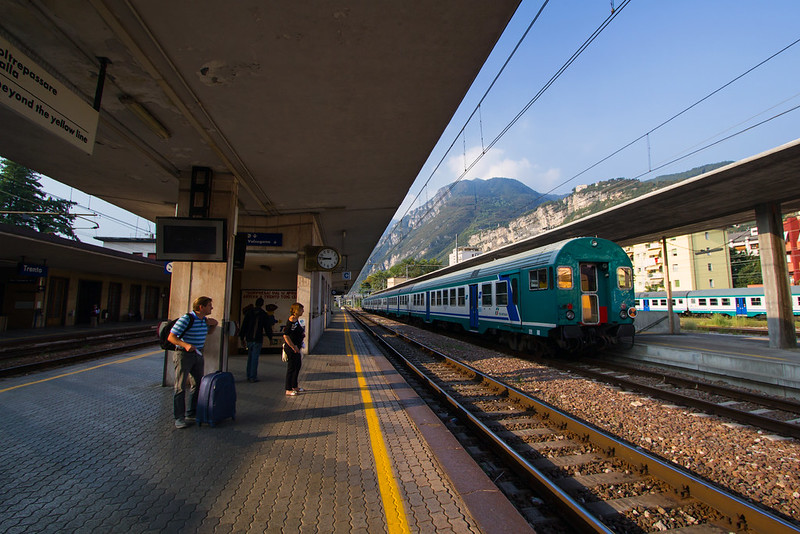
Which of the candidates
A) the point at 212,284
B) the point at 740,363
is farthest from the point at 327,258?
the point at 740,363

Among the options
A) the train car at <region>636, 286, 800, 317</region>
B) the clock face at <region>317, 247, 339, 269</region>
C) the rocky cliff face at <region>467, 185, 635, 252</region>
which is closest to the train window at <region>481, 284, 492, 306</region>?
the rocky cliff face at <region>467, 185, 635, 252</region>

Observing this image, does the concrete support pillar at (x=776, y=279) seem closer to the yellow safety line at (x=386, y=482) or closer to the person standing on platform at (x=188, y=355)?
the yellow safety line at (x=386, y=482)

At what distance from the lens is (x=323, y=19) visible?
3.40m

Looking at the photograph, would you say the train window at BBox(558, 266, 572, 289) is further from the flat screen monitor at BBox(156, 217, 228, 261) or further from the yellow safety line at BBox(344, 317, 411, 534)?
the flat screen monitor at BBox(156, 217, 228, 261)

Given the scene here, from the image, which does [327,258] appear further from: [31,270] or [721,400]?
[31,270]

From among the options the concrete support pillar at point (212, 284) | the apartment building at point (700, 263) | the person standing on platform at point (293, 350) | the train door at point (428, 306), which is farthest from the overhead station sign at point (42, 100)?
the apartment building at point (700, 263)

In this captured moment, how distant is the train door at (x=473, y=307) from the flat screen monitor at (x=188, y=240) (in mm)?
9970

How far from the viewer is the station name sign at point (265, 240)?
1021 centimetres

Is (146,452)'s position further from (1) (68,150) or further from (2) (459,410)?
(1) (68,150)

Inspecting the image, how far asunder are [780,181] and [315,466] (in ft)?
46.5

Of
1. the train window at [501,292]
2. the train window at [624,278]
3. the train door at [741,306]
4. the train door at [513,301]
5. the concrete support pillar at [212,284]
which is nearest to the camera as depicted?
the concrete support pillar at [212,284]

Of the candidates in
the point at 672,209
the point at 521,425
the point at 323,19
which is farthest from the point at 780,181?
the point at 323,19

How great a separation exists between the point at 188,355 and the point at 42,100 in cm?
299

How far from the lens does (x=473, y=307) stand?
14266 mm
